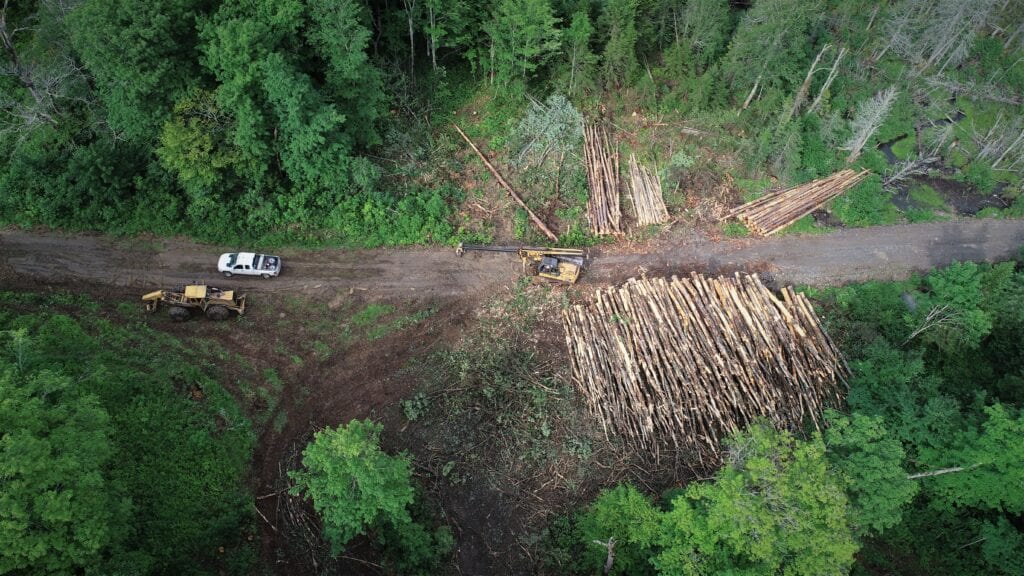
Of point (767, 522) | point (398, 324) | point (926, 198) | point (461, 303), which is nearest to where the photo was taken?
point (767, 522)

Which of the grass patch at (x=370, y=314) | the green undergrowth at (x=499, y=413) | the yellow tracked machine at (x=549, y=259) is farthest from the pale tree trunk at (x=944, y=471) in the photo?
the grass patch at (x=370, y=314)

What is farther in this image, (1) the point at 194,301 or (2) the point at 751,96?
(2) the point at 751,96

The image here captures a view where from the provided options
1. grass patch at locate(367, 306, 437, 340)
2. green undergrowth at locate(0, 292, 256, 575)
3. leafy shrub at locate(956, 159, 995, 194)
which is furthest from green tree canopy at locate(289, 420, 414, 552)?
leafy shrub at locate(956, 159, 995, 194)

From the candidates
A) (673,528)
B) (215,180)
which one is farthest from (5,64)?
(673,528)

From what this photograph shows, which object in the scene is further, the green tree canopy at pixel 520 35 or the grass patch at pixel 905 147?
the grass patch at pixel 905 147

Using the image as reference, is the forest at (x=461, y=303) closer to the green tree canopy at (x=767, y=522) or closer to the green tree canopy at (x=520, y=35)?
the green tree canopy at (x=767, y=522)

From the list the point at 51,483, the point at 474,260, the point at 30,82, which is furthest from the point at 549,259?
the point at 30,82

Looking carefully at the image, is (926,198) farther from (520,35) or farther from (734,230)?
(520,35)

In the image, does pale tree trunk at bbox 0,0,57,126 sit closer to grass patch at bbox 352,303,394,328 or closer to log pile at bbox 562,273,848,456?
grass patch at bbox 352,303,394,328
